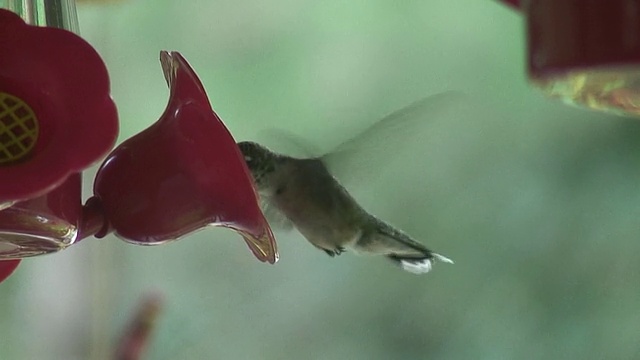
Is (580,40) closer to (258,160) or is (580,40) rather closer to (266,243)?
(266,243)

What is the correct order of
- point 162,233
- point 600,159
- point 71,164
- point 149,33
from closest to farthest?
point 71,164, point 162,233, point 600,159, point 149,33

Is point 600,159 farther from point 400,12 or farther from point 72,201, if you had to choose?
point 72,201

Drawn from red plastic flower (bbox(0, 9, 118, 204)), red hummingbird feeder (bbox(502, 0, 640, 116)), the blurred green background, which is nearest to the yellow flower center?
red plastic flower (bbox(0, 9, 118, 204))

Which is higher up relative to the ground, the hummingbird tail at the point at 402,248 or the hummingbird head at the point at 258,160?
the hummingbird head at the point at 258,160

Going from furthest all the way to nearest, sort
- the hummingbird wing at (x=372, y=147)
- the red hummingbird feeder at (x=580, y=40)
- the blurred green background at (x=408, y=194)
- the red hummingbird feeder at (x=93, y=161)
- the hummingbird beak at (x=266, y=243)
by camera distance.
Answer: the blurred green background at (x=408, y=194) → the hummingbird wing at (x=372, y=147) → the hummingbird beak at (x=266, y=243) → the red hummingbird feeder at (x=93, y=161) → the red hummingbird feeder at (x=580, y=40)

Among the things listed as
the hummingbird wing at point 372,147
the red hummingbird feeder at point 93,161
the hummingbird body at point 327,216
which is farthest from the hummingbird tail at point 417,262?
the red hummingbird feeder at point 93,161

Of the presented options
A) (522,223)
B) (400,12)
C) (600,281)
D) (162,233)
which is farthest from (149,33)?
(162,233)

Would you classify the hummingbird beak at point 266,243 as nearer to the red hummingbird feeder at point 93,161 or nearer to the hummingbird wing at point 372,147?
the red hummingbird feeder at point 93,161
